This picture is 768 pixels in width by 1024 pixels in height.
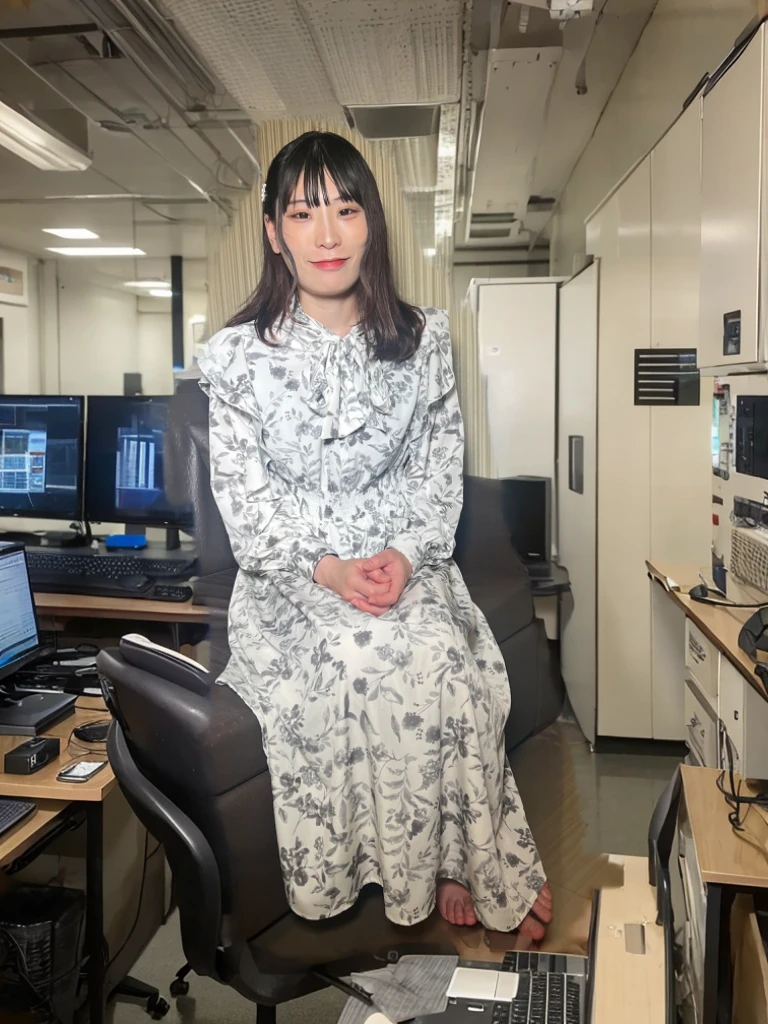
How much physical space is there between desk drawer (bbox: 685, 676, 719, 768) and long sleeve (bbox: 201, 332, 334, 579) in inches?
45.1

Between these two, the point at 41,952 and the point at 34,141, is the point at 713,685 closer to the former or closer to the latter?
the point at 41,952

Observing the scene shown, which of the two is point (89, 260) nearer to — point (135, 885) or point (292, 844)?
point (135, 885)

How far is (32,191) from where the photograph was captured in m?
2.33

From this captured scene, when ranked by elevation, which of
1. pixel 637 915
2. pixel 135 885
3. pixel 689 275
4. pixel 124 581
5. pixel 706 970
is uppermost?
pixel 689 275

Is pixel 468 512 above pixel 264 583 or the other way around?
above

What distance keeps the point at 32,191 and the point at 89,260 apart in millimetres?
288

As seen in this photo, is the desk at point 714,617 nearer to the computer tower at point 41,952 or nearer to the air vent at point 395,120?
the air vent at point 395,120

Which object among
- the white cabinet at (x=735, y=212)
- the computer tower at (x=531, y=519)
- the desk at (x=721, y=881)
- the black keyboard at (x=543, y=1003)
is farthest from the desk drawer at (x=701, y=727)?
the black keyboard at (x=543, y=1003)

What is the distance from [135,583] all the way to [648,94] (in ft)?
6.82

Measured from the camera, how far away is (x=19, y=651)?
1680 mm

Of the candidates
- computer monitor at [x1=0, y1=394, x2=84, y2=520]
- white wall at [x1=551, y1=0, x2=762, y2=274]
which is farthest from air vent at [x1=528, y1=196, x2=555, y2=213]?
computer monitor at [x1=0, y1=394, x2=84, y2=520]

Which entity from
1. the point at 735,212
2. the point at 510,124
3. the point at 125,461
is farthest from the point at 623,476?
the point at 125,461

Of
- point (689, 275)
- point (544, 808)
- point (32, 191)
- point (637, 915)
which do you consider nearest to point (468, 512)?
point (544, 808)

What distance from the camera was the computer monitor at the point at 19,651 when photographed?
1.60m
